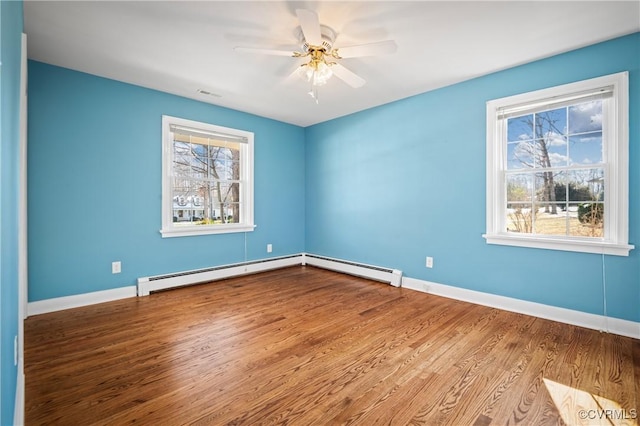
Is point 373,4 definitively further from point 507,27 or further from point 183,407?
point 183,407

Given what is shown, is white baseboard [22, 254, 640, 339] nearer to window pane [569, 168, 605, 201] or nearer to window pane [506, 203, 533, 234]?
window pane [506, 203, 533, 234]

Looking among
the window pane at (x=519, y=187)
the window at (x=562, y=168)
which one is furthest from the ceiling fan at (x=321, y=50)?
the window pane at (x=519, y=187)

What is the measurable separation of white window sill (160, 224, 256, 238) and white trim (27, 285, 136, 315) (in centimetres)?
75

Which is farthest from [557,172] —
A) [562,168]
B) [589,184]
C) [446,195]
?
[446,195]

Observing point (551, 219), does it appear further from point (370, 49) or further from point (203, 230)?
point (203, 230)

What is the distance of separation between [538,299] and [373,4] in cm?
303

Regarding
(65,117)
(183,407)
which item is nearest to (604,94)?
(183,407)

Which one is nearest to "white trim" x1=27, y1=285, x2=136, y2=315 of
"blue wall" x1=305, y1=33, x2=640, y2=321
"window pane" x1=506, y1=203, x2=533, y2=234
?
"blue wall" x1=305, y1=33, x2=640, y2=321

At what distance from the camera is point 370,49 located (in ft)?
7.41

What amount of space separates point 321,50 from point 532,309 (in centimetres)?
314

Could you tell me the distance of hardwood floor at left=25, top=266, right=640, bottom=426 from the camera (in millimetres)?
1565

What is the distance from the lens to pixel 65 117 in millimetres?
3055

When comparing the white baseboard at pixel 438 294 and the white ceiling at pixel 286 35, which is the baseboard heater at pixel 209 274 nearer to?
the white baseboard at pixel 438 294

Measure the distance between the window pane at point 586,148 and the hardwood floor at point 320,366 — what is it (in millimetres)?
1518
